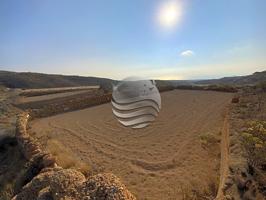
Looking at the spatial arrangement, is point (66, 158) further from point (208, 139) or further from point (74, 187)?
point (208, 139)

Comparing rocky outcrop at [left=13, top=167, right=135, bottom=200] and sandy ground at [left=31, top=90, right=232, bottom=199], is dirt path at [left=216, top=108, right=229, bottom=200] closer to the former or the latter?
sandy ground at [left=31, top=90, right=232, bottom=199]

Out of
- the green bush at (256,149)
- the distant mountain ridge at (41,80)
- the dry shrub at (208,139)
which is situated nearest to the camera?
the green bush at (256,149)

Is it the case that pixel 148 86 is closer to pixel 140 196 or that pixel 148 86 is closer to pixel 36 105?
pixel 140 196

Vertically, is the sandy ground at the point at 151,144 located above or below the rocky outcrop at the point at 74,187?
below

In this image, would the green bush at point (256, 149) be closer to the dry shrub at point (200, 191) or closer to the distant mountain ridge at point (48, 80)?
the dry shrub at point (200, 191)

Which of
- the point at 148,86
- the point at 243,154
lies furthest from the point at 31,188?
the point at 148,86

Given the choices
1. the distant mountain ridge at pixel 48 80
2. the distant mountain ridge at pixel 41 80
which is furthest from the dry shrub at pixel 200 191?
the distant mountain ridge at pixel 41 80
